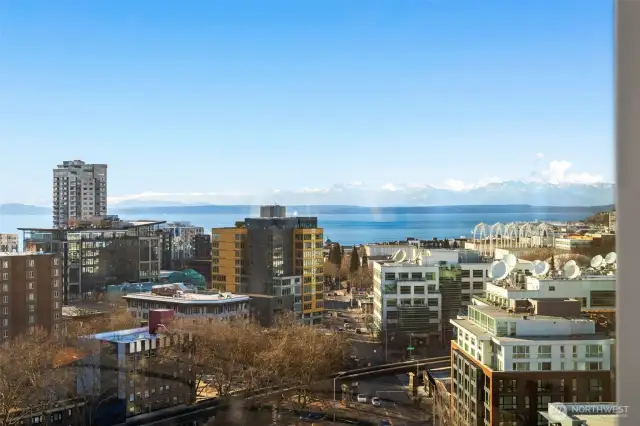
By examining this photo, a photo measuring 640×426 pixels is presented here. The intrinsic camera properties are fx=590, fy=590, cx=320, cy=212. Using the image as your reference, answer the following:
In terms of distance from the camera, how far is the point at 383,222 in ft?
10.5

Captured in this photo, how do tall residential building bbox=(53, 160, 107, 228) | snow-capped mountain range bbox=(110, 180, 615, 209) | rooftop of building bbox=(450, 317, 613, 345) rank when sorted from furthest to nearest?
1. tall residential building bbox=(53, 160, 107, 228)
2. snow-capped mountain range bbox=(110, 180, 615, 209)
3. rooftop of building bbox=(450, 317, 613, 345)

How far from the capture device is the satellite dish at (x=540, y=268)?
2854 millimetres

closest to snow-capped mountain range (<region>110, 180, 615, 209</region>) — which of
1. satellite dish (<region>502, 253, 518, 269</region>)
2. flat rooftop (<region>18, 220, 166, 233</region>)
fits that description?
flat rooftop (<region>18, 220, 166, 233</region>)

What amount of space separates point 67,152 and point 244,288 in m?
1.24

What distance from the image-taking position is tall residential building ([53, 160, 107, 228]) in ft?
10.5

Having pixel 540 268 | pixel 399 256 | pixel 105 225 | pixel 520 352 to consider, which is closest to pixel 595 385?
pixel 520 352

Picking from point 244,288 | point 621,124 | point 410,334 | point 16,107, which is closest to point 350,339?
point 410,334

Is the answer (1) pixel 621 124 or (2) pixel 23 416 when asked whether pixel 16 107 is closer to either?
(2) pixel 23 416

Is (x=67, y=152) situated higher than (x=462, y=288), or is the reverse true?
(x=67, y=152)

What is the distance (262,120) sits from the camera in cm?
320

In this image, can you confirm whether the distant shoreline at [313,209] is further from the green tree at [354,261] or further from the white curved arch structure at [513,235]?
the green tree at [354,261]

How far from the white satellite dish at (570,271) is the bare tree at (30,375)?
2619 mm

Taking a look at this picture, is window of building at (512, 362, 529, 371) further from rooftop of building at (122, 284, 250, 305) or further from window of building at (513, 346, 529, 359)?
rooftop of building at (122, 284, 250, 305)

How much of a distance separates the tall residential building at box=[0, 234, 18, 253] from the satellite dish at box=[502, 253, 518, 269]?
2600 mm
